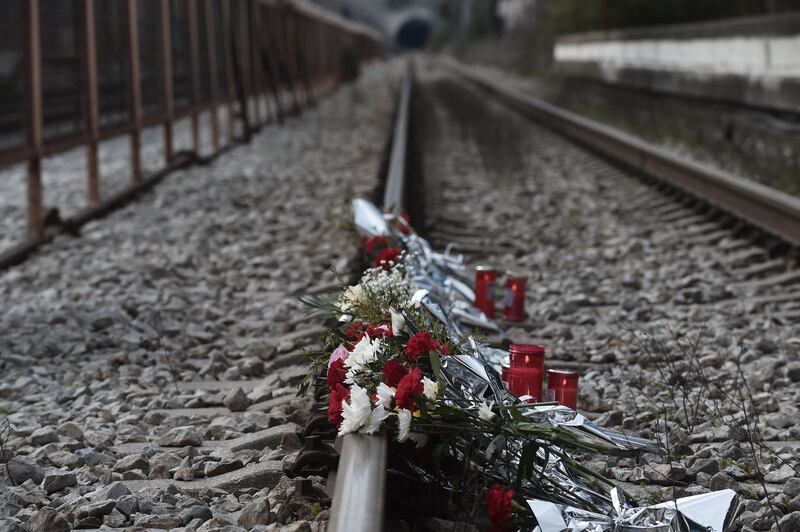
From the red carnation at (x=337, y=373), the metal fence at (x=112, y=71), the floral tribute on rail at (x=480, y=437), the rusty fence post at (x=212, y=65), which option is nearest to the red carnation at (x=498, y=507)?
the floral tribute on rail at (x=480, y=437)

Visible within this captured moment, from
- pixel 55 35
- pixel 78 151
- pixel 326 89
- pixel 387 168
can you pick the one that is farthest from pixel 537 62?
pixel 55 35

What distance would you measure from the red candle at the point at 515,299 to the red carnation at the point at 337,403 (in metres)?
2.27

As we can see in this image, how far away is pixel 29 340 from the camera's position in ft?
16.8

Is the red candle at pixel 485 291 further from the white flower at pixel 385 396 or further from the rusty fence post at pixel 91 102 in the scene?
the rusty fence post at pixel 91 102

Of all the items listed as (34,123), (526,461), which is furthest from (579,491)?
(34,123)

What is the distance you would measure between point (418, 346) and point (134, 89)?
8268 mm

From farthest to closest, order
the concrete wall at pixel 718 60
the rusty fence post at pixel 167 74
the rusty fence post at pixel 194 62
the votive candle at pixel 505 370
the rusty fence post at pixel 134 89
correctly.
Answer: the rusty fence post at pixel 194 62, the rusty fence post at pixel 167 74, the concrete wall at pixel 718 60, the rusty fence post at pixel 134 89, the votive candle at pixel 505 370

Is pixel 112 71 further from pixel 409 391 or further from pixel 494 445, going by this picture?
pixel 494 445

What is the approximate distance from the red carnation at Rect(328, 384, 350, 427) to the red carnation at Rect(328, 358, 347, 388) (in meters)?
0.14

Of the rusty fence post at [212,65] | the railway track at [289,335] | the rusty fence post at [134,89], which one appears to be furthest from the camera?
the rusty fence post at [212,65]

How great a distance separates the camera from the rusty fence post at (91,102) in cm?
931

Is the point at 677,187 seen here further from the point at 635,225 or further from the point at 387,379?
the point at 387,379

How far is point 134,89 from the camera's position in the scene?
10.9 m

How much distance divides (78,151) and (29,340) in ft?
34.6
